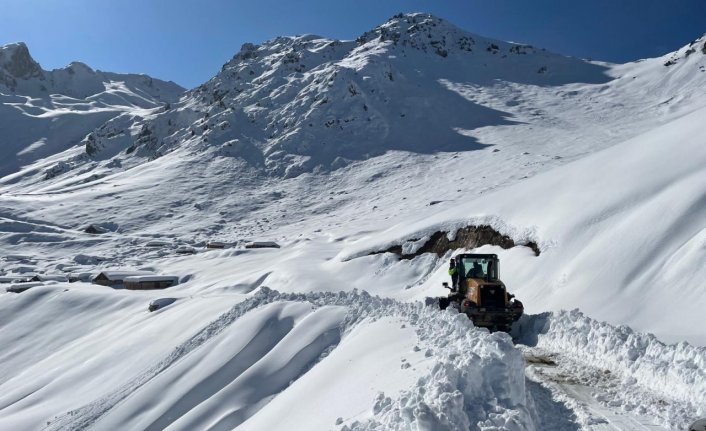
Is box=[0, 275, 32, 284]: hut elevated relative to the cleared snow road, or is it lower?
lower

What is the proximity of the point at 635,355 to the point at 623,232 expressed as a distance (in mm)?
7532

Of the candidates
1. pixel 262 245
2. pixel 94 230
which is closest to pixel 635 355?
pixel 262 245

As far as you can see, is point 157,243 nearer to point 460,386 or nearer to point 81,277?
point 81,277

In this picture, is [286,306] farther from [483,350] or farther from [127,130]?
[127,130]

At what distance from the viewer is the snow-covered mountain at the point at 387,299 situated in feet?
28.3

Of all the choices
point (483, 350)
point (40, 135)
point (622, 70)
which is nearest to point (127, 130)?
point (40, 135)

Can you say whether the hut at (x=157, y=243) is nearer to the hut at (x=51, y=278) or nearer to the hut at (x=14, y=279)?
the hut at (x=51, y=278)

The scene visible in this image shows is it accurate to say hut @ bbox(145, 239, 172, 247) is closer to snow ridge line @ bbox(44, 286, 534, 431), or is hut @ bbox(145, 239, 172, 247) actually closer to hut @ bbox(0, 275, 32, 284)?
hut @ bbox(0, 275, 32, 284)

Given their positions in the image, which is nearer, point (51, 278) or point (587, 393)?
point (587, 393)

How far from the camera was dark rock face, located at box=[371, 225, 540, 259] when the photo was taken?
2416cm

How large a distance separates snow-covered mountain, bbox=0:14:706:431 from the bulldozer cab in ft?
5.34

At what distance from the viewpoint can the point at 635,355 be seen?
32.9 ft

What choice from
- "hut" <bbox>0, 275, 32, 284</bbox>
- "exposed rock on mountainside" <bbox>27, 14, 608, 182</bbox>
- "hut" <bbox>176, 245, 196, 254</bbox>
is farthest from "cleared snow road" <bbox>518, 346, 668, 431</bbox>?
"exposed rock on mountainside" <bbox>27, 14, 608, 182</bbox>

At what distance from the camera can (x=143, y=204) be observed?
83.2 meters
